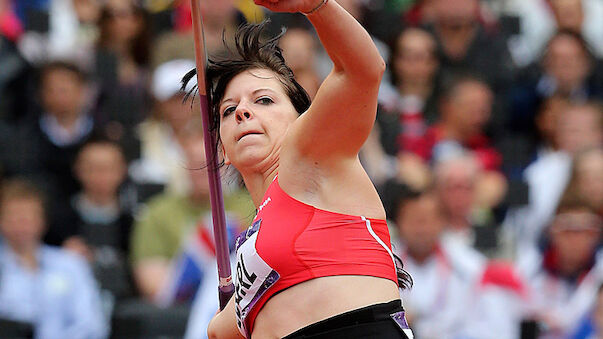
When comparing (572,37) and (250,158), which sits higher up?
(250,158)

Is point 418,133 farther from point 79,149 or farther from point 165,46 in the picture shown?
point 79,149

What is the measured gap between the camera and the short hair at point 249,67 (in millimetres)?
2932

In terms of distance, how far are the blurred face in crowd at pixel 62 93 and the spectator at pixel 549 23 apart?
12.1 feet

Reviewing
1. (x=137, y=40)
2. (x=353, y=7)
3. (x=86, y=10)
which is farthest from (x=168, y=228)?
(x=353, y=7)

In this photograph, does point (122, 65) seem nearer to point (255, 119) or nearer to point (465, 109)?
point (465, 109)

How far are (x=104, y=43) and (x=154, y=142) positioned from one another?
1036mm

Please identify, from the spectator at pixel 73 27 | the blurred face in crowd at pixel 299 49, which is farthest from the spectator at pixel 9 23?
the blurred face in crowd at pixel 299 49

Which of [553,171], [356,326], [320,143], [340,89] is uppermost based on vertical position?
[340,89]

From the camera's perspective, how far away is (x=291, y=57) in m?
7.07

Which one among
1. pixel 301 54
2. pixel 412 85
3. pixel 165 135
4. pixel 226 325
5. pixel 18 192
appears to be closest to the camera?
pixel 226 325

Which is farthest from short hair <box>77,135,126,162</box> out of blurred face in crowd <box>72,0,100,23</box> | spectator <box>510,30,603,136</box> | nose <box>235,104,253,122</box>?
nose <box>235,104,253,122</box>

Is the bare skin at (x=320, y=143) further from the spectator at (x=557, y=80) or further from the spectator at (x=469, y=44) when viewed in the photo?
the spectator at (x=469, y=44)

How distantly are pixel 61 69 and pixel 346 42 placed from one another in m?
5.10

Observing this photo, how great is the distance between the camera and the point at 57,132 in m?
7.01
